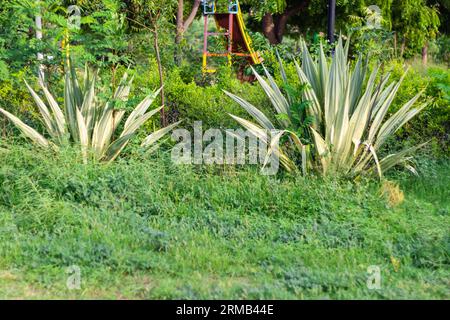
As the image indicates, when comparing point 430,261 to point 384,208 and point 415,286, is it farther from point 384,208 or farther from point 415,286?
point 384,208

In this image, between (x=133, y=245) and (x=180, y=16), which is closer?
(x=133, y=245)

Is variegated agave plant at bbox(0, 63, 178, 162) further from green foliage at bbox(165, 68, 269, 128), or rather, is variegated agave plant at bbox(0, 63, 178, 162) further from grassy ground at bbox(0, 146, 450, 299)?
green foliage at bbox(165, 68, 269, 128)

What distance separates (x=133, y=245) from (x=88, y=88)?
233 centimetres

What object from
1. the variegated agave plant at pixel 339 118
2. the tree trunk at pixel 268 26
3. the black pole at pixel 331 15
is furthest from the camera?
the tree trunk at pixel 268 26

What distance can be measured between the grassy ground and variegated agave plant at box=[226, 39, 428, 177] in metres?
0.24

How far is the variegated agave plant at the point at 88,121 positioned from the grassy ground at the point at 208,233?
10.0 inches

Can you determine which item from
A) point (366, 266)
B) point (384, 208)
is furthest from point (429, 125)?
point (366, 266)

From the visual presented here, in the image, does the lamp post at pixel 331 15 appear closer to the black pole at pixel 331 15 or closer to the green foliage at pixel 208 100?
the black pole at pixel 331 15

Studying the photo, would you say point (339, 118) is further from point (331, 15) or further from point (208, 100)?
point (331, 15)

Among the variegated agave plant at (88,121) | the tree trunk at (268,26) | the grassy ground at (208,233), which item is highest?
the tree trunk at (268,26)

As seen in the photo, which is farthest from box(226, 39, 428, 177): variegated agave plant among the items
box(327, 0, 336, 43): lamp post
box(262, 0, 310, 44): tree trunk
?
box(262, 0, 310, 44): tree trunk

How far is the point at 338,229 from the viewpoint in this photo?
17.3 ft

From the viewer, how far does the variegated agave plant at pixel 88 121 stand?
21.6ft

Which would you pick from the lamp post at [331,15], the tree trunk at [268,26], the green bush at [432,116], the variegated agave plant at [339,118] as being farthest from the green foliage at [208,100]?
the tree trunk at [268,26]
